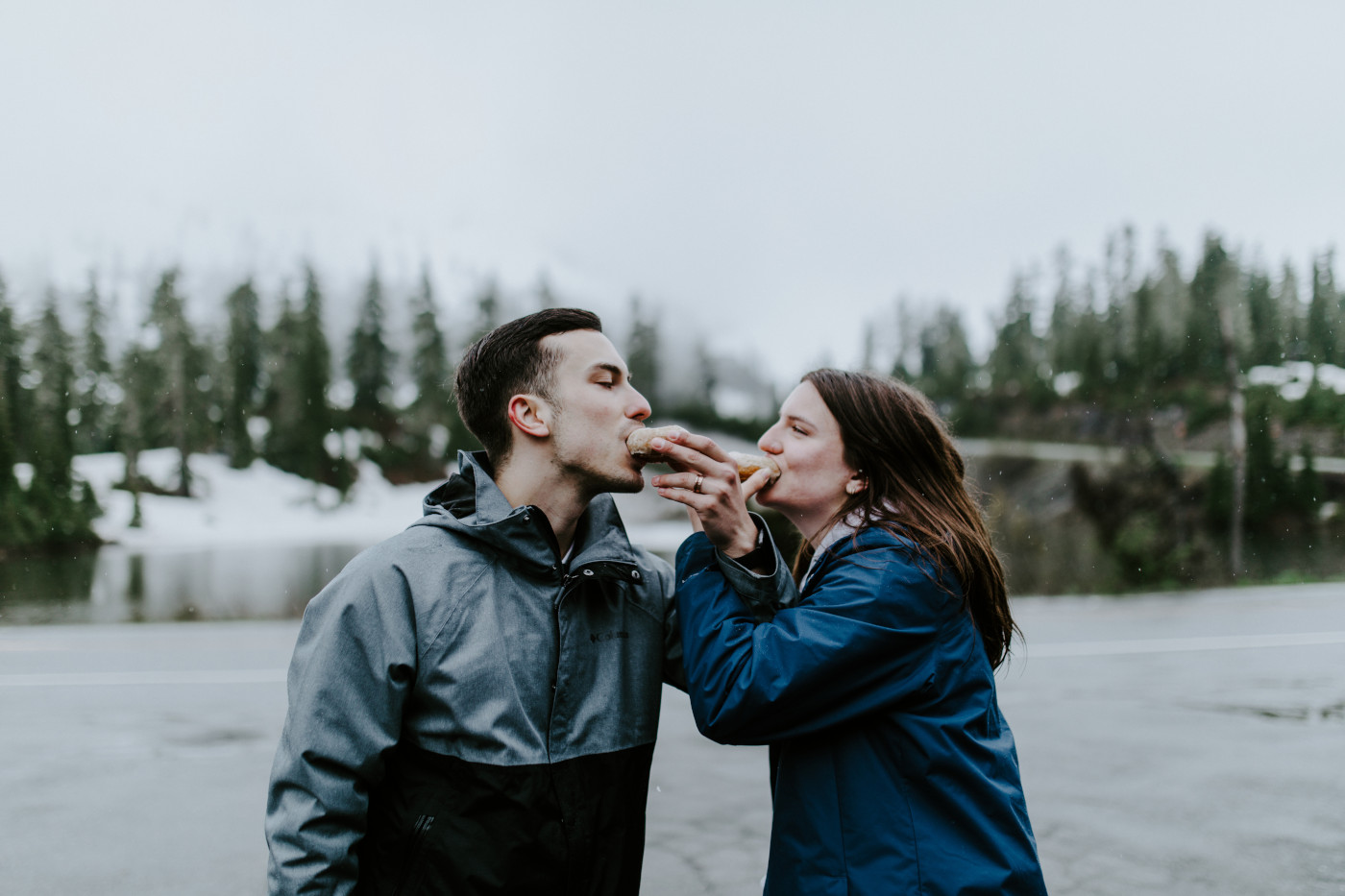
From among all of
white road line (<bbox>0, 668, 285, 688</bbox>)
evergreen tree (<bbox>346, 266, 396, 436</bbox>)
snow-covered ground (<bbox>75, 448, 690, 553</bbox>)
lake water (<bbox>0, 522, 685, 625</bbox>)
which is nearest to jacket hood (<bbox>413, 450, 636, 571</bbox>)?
white road line (<bbox>0, 668, 285, 688</bbox>)

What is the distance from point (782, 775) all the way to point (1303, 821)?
601 cm

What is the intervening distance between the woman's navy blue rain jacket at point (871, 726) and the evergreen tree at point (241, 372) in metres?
26.7

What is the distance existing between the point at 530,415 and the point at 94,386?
24.7 meters

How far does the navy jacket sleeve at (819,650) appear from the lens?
2.03 meters

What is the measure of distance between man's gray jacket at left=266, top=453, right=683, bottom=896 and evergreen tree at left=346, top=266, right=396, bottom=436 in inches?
1230

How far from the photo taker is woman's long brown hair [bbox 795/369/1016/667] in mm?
2361

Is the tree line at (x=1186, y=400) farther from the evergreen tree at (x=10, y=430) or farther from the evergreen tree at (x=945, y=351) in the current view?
the evergreen tree at (x=10, y=430)

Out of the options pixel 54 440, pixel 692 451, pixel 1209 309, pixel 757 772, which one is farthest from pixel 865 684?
pixel 1209 309

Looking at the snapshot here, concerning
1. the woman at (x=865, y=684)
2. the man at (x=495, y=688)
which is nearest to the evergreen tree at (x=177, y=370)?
the man at (x=495, y=688)

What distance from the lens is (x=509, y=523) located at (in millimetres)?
2188

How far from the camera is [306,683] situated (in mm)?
1943

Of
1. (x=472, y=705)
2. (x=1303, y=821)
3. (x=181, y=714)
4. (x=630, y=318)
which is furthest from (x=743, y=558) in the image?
(x=630, y=318)

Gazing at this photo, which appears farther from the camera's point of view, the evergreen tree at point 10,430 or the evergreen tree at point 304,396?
the evergreen tree at point 304,396

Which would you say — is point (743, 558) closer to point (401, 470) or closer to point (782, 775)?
point (782, 775)
